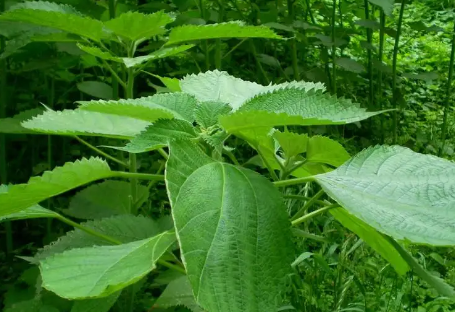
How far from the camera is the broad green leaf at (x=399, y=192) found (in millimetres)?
571

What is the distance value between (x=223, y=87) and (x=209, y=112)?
0.16 metres

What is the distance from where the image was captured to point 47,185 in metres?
0.68

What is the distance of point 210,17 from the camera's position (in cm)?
253

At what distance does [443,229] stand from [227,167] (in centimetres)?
24

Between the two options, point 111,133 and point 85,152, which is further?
point 85,152

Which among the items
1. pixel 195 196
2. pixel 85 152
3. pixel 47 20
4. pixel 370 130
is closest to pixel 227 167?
pixel 195 196

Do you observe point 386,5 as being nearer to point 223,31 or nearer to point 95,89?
point 95,89

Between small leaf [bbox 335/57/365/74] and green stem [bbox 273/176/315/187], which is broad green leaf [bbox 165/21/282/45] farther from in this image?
small leaf [bbox 335/57/365/74]

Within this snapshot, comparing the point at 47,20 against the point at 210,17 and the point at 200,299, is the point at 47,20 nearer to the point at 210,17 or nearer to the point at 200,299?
the point at 200,299

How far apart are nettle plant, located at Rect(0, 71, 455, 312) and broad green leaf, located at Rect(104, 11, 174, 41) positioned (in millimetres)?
282

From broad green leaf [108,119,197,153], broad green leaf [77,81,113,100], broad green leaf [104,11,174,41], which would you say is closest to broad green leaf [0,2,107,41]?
broad green leaf [104,11,174,41]

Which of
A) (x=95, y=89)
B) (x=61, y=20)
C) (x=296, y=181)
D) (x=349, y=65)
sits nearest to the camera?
(x=296, y=181)

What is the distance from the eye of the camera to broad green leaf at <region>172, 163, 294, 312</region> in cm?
58

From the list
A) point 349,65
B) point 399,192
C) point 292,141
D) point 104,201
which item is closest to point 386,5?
point 349,65
